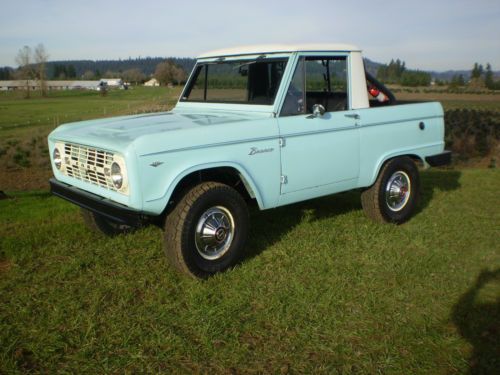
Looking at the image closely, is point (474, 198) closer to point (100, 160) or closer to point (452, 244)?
point (452, 244)

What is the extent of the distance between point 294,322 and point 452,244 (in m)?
2.56

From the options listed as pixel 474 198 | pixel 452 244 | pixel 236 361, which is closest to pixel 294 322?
pixel 236 361

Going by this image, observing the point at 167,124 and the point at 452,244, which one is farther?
the point at 452,244

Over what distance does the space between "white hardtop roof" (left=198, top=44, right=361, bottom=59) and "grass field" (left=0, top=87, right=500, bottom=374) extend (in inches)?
81.1

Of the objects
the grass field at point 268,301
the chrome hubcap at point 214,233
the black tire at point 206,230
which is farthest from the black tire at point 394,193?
the chrome hubcap at point 214,233

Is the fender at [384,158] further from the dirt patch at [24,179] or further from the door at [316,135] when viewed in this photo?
the dirt patch at [24,179]

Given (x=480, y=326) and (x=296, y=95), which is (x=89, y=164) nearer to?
(x=296, y=95)

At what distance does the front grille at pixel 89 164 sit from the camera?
3.80 meters

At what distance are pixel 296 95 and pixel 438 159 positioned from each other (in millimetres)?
2522

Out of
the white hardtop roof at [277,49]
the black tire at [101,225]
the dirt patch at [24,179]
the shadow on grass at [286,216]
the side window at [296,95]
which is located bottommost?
the dirt patch at [24,179]

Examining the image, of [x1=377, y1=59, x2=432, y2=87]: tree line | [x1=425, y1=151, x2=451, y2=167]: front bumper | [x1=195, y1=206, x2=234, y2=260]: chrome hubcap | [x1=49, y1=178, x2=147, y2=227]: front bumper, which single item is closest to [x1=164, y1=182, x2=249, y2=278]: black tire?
[x1=195, y1=206, x2=234, y2=260]: chrome hubcap

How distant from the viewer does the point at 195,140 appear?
3.86 meters

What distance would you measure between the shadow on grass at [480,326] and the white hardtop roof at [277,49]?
2.80 meters

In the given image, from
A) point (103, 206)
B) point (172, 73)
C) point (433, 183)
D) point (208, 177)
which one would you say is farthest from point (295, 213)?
point (433, 183)
